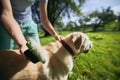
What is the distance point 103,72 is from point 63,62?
6.63 meters

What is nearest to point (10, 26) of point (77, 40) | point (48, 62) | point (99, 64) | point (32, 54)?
point (32, 54)

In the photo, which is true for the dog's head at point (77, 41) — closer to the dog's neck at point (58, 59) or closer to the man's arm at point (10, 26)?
the dog's neck at point (58, 59)

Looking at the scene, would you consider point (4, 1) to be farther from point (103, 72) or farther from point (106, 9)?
point (106, 9)

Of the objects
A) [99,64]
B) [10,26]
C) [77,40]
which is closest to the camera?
[10,26]

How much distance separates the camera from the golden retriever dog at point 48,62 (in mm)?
4191

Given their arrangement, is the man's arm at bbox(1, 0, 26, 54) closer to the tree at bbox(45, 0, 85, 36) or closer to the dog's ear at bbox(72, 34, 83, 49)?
the dog's ear at bbox(72, 34, 83, 49)

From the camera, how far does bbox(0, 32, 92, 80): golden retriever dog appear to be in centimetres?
419

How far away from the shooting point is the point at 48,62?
4562 millimetres

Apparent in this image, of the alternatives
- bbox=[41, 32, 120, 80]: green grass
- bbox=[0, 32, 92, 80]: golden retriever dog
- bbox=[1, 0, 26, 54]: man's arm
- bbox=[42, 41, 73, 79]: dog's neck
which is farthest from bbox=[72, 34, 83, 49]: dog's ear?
bbox=[41, 32, 120, 80]: green grass

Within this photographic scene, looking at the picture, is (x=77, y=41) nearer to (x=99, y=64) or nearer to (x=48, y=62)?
(x=48, y=62)

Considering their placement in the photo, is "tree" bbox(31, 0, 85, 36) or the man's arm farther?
"tree" bbox(31, 0, 85, 36)

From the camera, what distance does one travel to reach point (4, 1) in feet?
12.8

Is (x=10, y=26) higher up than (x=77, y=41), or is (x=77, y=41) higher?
(x=10, y=26)

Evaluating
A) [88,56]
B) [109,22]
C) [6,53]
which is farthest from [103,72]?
[109,22]
